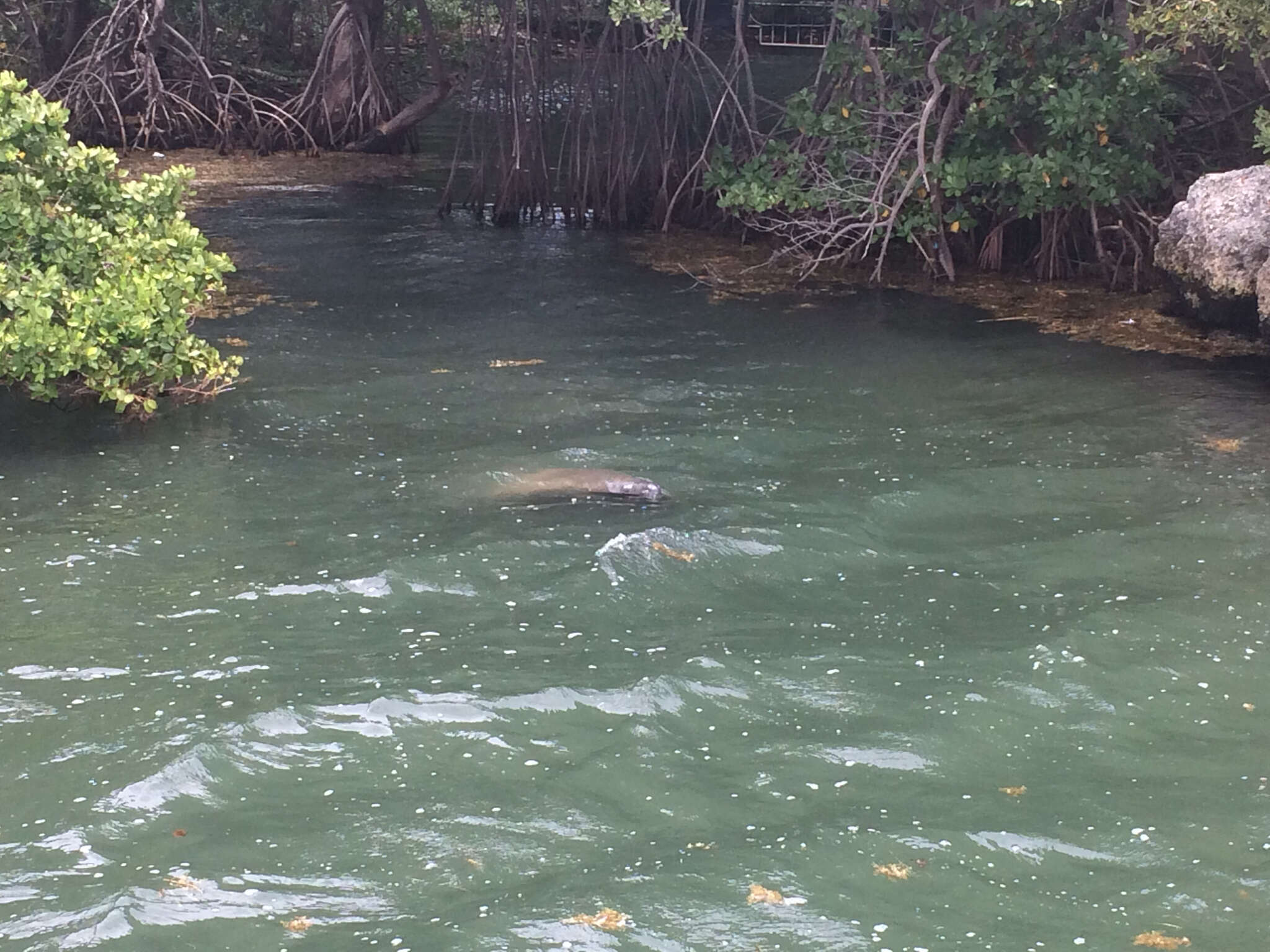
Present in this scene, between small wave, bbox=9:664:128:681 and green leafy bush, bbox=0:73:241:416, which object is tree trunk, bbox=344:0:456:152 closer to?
green leafy bush, bbox=0:73:241:416

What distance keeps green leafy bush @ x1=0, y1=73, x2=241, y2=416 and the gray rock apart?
6453 millimetres

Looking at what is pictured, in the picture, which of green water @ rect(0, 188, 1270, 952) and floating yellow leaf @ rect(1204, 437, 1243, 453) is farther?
floating yellow leaf @ rect(1204, 437, 1243, 453)

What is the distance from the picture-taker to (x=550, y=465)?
23.6 feet

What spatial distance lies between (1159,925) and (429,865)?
1997mm

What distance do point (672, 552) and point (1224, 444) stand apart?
3.39m

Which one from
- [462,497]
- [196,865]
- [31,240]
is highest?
[31,240]

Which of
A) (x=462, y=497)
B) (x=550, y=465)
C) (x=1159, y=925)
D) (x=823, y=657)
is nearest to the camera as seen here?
(x=1159, y=925)

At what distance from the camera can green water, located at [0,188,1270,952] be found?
12.4 ft

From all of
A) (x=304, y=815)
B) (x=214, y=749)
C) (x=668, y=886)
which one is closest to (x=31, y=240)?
(x=214, y=749)

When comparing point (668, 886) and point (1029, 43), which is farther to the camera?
point (1029, 43)

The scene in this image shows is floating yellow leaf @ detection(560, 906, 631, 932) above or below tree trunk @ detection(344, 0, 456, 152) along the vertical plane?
below

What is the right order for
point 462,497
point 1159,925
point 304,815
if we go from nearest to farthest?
point 1159,925, point 304,815, point 462,497

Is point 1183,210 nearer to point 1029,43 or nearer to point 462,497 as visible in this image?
point 1029,43

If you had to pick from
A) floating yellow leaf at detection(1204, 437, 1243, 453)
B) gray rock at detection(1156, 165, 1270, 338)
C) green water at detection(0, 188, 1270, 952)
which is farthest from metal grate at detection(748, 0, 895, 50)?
floating yellow leaf at detection(1204, 437, 1243, 453)
